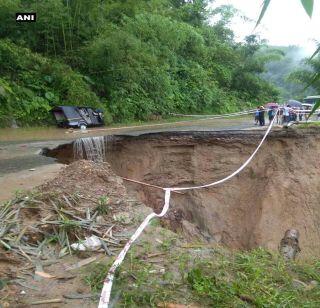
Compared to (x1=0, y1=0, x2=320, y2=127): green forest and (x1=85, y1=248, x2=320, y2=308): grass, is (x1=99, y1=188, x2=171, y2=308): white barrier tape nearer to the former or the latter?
(x1=85, y1=248, x2=320, y2=308): grass

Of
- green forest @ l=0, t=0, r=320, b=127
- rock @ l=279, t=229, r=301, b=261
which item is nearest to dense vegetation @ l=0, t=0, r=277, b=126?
green forest @ l=0, t=0, r=320, b=127

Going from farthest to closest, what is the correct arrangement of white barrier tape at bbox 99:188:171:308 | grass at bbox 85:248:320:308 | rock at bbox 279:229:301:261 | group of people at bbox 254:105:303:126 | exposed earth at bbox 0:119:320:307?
group of people at bbox 254:105:303:126, rock at bbox 279:229:301:261, exposed earth at bbox 0:119:320:307, grass at bbox 85:248:320:308, white barrier tape at bbox 99:188:171:308

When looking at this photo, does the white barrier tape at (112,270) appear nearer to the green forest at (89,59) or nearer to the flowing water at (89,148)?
the flowing water at (89,148)

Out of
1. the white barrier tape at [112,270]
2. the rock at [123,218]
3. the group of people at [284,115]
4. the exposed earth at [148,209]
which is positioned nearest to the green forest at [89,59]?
the group of people at [284,115]

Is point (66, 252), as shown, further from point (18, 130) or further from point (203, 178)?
point (18, 130)

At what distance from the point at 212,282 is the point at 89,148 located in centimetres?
688

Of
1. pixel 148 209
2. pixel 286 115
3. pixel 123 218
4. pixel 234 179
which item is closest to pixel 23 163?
pixel 148 209

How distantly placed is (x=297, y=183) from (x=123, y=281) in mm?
7207

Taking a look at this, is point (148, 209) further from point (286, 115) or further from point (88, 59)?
point (88, 59)

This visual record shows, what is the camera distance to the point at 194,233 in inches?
344

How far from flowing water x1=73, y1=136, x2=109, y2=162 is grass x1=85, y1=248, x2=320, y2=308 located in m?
6.13

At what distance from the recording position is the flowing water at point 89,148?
967 cm

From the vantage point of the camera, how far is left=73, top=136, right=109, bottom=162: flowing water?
381 inches

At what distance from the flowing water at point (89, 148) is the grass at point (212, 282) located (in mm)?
6128
